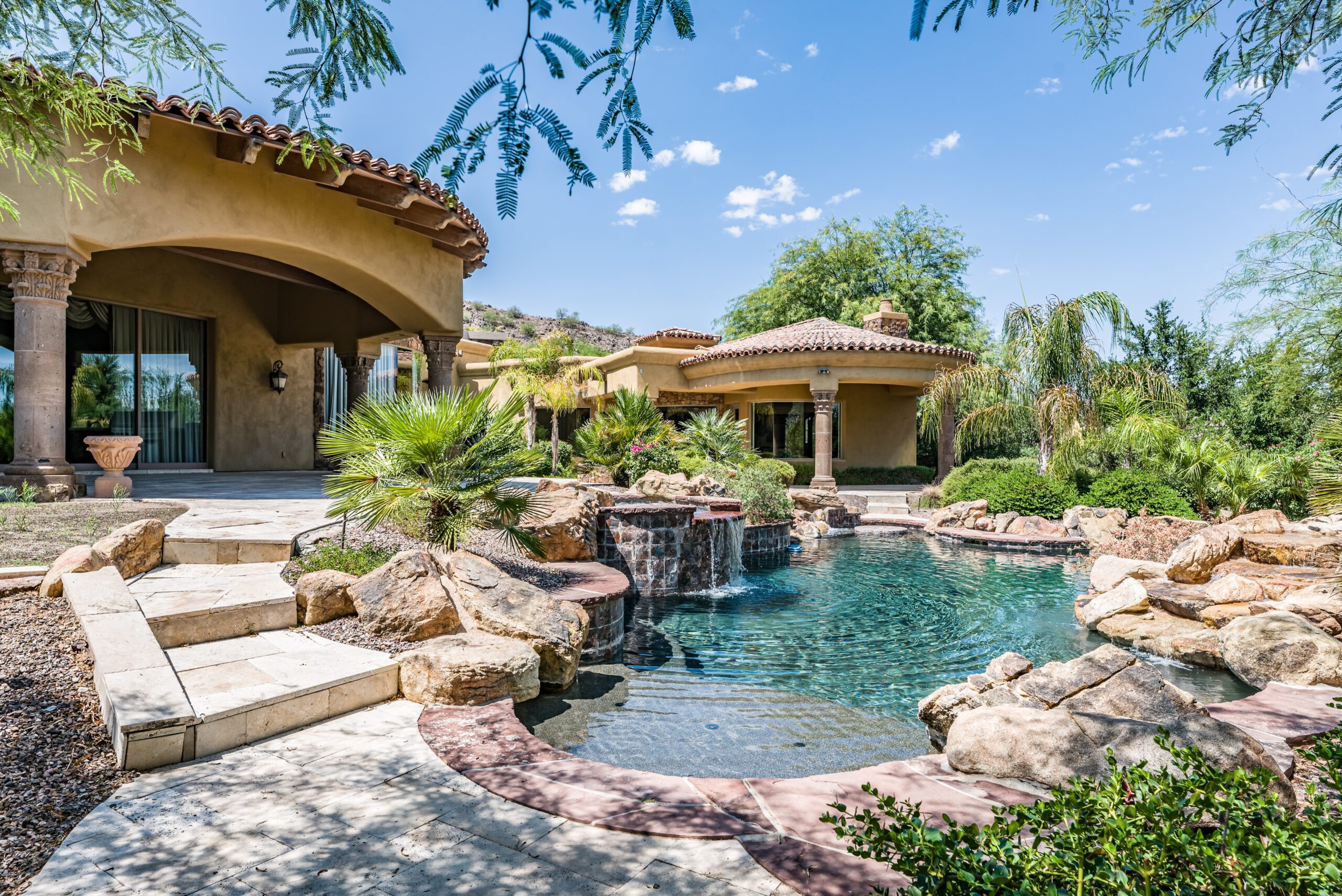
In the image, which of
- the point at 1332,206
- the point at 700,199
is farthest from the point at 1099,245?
the point at 1332,206

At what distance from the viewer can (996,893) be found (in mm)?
1640

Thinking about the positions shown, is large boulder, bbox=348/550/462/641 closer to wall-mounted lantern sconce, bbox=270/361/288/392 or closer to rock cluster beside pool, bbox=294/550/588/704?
rock cluster beside pool, bbox=294/550/588/704

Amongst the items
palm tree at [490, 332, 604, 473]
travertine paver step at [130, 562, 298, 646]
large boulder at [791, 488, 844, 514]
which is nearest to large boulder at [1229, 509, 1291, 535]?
large boulder at [791, 488, 844, 514]

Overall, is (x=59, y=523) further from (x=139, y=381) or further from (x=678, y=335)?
(x=678, y=335)

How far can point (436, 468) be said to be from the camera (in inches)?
262

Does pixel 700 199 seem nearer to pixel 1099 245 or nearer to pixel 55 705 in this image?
pixel 55 705

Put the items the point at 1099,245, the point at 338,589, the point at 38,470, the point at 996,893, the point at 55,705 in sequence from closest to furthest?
1. the point at 996,893
2. the point at 55,705
3. the point at 338,589
4. the point at 38,470
5. the point at 1099,245

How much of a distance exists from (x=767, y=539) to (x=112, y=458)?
403 inches

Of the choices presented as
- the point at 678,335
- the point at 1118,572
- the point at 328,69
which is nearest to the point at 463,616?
the point at 328,69

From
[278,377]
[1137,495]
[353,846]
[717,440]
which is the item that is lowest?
[353,846]

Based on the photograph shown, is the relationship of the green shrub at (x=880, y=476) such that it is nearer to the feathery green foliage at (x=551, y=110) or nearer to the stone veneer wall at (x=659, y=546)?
the stone veneer wall at (x=659, y=546)

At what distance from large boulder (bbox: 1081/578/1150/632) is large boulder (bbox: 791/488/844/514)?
9.09 metres

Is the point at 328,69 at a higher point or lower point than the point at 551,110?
higher

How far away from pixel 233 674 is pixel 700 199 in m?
8.50
